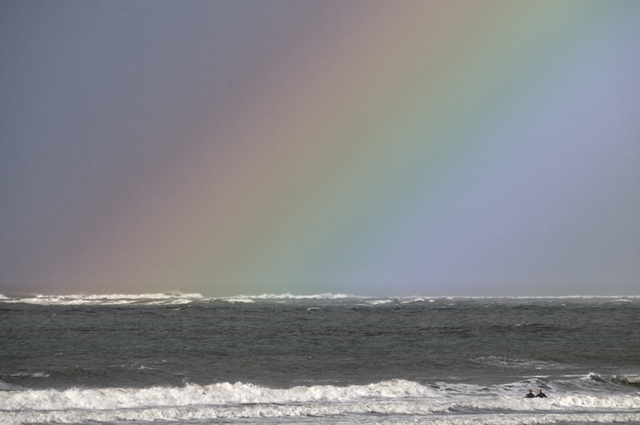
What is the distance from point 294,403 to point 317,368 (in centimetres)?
680

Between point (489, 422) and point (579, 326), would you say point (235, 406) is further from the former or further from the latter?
point (579, 326)

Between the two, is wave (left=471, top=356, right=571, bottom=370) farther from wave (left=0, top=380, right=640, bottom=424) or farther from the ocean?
wave (left=0, top=380, right=640, bottom=424)

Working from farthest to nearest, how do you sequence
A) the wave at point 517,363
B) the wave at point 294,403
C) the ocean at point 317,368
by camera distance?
the wave at point 517,363 → the ocean at point 317,368 → the wave at point 294,403

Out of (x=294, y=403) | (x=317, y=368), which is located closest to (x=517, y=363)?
(x=317, y=368)

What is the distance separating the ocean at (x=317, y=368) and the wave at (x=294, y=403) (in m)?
0.06

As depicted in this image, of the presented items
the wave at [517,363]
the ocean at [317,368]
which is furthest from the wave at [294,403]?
the wave at [517,363]

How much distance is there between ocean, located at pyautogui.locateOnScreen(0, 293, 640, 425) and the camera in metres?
19.2

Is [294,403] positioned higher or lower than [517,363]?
lower

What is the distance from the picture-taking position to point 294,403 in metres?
20.8

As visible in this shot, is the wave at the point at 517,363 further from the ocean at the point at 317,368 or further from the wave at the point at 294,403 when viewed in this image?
the wave at the point at 294,403

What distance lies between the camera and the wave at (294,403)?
18766mm

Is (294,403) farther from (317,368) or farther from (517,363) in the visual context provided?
(517,363)

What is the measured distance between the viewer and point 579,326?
4366 centimetres

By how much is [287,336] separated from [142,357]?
10685 millimetres
